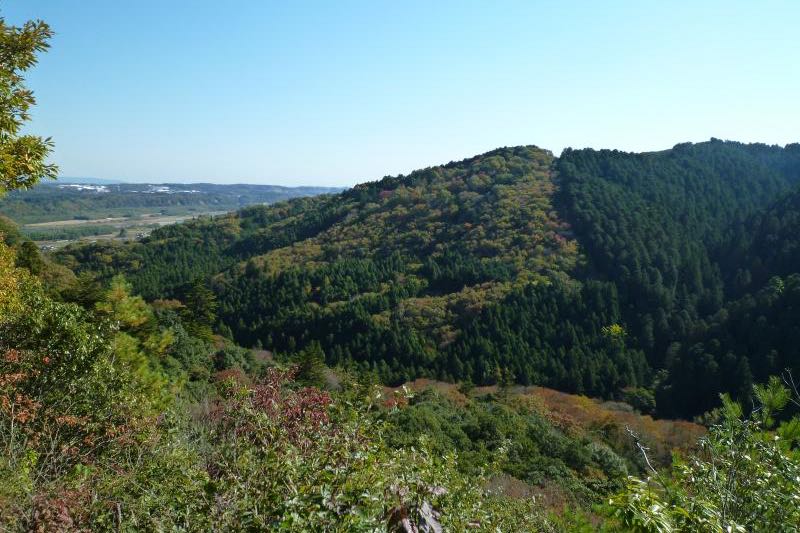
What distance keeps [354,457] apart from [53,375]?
8.77 m

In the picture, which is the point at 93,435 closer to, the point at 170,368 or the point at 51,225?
the point at 170,368

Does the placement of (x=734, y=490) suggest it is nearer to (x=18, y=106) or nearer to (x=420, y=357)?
(x=18, y=106)

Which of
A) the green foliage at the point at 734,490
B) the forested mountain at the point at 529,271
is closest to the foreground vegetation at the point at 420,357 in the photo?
the green foliage at the point at 734,490

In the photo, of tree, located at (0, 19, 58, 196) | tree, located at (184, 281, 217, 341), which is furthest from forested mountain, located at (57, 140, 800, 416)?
tree, located at (0, 19, 58, 196)

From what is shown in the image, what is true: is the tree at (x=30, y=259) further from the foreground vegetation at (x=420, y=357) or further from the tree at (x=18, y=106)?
the tree at (x=18, y=106)

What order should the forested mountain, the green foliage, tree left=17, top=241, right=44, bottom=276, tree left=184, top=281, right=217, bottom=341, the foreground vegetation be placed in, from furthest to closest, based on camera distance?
the forested mountain, tree left=184, top=281, right=217, bottom=341, tree left=17, top=241, right=44, bottom=276, the foreground vegetation, the green foliage

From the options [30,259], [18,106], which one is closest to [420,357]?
[30,259]

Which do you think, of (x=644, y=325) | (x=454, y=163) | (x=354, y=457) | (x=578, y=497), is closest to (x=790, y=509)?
(x=354, y=457)

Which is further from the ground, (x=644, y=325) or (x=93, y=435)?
(x=93, y=435)

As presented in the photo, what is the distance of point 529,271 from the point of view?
6200 centimetres

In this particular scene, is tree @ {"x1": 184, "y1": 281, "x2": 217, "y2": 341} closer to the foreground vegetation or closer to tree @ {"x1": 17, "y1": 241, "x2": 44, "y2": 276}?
the foreground vegetation

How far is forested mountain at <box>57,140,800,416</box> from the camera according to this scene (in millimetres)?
46375

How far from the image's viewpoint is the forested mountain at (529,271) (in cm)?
4638

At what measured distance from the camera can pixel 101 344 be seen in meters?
10.9
